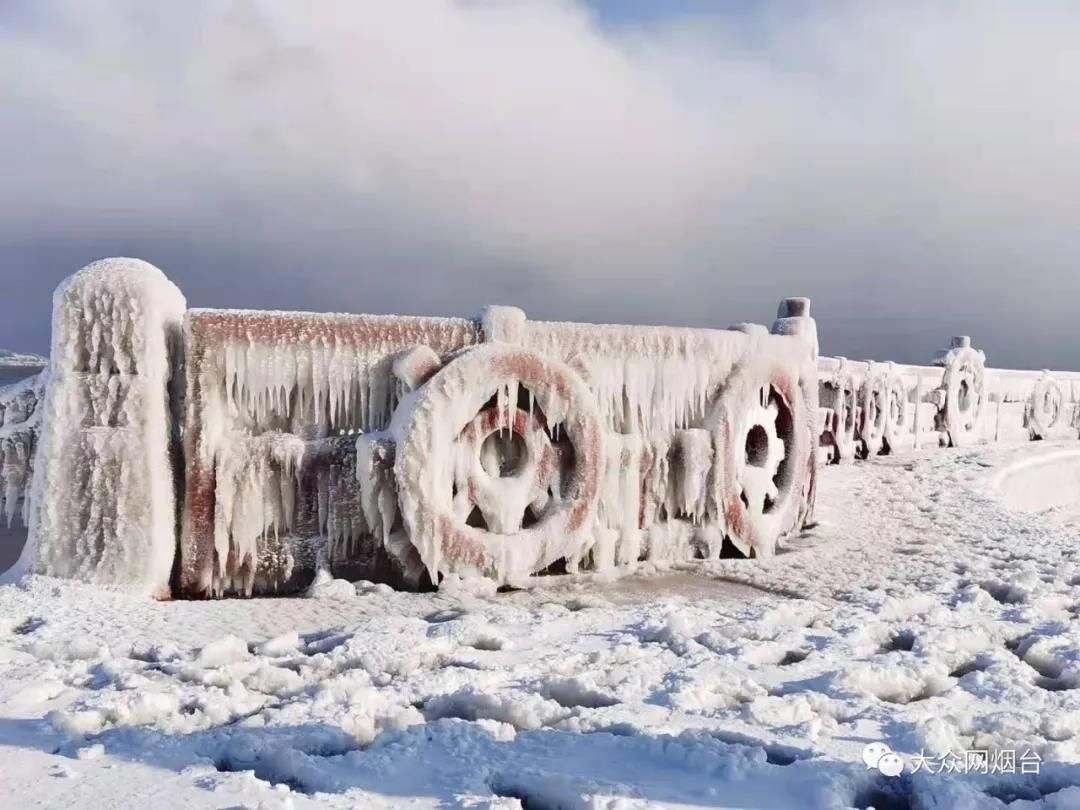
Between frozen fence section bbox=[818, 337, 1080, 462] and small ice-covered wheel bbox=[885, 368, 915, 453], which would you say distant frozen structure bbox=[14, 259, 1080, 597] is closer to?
frozen fence section bbox=[818, 337, 1080, 462]

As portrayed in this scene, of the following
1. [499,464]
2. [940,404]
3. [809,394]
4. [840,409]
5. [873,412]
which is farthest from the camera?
[940,404]

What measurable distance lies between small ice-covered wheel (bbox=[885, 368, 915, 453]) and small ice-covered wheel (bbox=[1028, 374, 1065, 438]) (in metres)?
5.74

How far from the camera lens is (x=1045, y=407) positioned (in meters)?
18.0

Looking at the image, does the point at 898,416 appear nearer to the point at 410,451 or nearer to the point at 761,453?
the point at 761,453

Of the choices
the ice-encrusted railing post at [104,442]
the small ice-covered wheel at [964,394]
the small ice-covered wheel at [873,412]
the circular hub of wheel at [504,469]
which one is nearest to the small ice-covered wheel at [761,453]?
the circular hub of wheel at [504,469]

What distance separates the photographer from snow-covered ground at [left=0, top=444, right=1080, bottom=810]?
7.20 feet

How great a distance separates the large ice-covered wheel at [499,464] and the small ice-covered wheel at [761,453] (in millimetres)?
1049

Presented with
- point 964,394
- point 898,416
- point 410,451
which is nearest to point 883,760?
point 410,451

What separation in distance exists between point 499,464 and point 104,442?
6.56 ft

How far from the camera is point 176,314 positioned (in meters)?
4.30

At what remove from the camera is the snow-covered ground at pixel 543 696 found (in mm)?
2193

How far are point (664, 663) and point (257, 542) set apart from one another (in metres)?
2.29

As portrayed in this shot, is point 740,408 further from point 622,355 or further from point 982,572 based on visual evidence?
point 982,572

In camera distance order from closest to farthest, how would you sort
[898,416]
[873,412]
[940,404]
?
[873,412] < [898,416] < [940,404]
